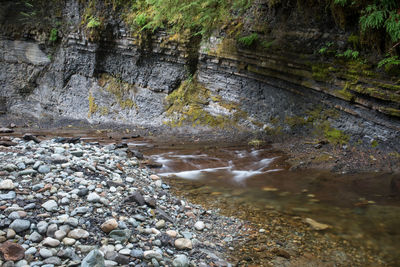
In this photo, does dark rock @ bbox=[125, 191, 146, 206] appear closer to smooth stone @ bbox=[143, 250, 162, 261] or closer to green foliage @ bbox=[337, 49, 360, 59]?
smooth stone @ bbox=[143, 250, 162, 261]

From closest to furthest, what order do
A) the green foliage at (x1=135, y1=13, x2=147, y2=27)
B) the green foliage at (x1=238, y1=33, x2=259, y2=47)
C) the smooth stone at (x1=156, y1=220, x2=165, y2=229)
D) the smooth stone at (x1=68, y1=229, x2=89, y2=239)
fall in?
the smooth stone at (x1=68, y1=229, x2=89, y2=239) < the smooth stone at (x1=156, y1=220, x2=165, y2=229) < the green foliage at (x1=238, y1=33, x2=259, y2=47) < the green foliage at (x1=135, y1=13, x2=147, y2=27)

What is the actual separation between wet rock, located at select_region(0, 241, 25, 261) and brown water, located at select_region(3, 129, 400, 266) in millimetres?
2053

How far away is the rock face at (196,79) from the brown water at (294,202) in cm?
186

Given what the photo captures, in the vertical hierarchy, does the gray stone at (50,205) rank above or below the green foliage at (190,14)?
below

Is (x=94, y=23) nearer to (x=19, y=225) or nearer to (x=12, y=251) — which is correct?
(x=19, y=225)

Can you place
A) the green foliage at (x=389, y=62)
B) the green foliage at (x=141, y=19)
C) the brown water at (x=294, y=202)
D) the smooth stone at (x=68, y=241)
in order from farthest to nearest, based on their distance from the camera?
the green foliage at (x=141, y=19) → the green foliage at (x=389, y=62) → the brown water at (x=294, y=202) → the smooth stone at (x=68, y=241)

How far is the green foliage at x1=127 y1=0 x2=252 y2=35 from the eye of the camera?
1045 cm

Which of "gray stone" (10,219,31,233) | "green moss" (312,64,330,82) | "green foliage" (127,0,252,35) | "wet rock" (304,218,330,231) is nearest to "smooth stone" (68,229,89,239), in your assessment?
"gray stone" (10,219,31,233)

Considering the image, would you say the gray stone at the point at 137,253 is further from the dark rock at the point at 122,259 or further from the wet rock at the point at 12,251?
the wet rock at the point at 12,251

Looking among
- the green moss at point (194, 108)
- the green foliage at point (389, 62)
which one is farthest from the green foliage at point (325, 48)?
the green moss at point (194, 108)

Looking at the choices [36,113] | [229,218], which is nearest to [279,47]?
[229,218]

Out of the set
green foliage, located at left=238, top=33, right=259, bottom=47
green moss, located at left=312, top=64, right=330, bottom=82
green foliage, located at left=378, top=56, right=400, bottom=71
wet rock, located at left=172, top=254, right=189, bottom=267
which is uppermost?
green foliage, located at left=238, top=33, right=259, bottom=47

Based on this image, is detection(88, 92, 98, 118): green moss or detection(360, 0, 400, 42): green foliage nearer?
detection(360, 0, 400, 42): green foliage

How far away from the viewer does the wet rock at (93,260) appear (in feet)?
8.75
